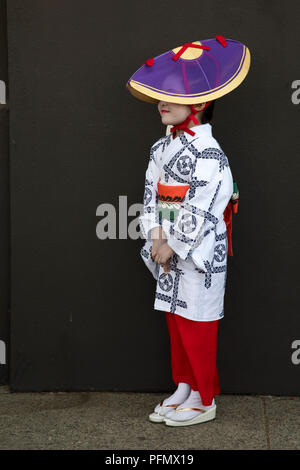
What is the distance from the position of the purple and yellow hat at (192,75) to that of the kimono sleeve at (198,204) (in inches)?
10.4

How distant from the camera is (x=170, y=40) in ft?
11.6

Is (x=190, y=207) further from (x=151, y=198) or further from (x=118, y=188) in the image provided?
(x=118, y=188)

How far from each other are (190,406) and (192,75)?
1537 mm

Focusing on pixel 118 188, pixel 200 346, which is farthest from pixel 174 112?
pixel 200 346

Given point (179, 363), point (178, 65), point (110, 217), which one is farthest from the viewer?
point (110, 217)

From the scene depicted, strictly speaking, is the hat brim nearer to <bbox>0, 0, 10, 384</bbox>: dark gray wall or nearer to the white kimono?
the white kimono

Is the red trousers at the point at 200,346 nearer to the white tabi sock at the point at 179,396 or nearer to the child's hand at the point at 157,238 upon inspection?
the white tabi sock at the point at 179,396

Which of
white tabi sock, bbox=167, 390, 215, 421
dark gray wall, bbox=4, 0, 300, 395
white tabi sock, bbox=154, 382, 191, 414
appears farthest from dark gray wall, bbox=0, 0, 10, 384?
white tabi sock, bbox=167, 390, 215, 421

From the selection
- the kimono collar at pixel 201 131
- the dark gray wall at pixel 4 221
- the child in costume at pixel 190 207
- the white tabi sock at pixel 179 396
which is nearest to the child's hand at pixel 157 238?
the child in costume at pixel 190 207

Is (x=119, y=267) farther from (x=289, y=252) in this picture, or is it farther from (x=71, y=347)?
(x=289, y=252)

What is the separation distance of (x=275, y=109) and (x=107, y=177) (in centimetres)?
91

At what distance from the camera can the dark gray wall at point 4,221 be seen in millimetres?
3719

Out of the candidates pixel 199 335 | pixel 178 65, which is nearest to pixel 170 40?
pixel 178 65

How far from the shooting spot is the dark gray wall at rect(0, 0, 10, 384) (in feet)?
12.2
